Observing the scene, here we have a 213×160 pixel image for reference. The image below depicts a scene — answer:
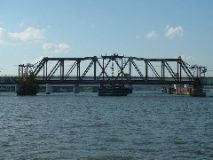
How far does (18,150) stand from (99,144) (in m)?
6.38

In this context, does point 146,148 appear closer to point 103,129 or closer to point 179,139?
point 179,139

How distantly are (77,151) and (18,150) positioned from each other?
413 cm

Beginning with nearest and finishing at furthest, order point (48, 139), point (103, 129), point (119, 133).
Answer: point (48, 139), point (119, 133), point (103, 129)

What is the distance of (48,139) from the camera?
151 ft

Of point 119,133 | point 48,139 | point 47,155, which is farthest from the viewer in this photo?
point 119,133

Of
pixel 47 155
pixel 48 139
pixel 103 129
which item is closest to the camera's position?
pixel 47 155

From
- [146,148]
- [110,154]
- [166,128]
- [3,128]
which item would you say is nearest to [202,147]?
[146,148]

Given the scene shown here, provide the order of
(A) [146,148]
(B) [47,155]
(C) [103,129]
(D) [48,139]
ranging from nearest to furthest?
1. (B) [47,155]
2. (A) [146,148]
3. (D) [48,139]
4. (C) [103,129]

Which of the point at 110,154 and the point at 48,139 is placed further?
the point at 48,139

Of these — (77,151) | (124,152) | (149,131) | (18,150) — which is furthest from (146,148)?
(149,131)

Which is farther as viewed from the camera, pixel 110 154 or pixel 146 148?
pixel 146 148

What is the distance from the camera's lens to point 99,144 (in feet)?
141

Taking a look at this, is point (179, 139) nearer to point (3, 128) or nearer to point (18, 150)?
point (18, 150)

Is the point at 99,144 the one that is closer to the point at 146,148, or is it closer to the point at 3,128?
the point at 146,148
